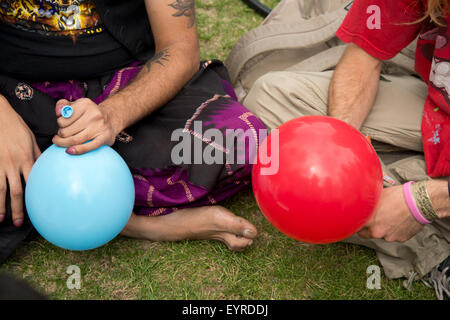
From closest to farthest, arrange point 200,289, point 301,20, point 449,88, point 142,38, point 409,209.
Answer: point 409,209 < point 449,88 < point 200,289 < point 142,38 < point 301,20

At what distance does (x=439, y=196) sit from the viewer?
56.2 inches

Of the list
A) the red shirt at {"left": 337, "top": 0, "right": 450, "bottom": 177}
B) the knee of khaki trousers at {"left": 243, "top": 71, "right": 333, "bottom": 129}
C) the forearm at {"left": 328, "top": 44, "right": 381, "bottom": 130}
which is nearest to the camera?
the red shirt at {"left": 337, "top": 0, "right": 450, "bottom": 177}

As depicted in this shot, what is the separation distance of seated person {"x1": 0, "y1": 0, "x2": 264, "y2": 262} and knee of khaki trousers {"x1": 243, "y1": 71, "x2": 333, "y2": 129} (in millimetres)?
174

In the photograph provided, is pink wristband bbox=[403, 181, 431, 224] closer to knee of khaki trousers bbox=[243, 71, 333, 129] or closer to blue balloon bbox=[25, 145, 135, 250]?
knee of khaki trousers bbox=[243, 71, 333, 129]

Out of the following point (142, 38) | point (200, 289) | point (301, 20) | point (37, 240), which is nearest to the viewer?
point (200, 289)

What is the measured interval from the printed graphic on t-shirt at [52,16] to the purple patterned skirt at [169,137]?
0.77 feet

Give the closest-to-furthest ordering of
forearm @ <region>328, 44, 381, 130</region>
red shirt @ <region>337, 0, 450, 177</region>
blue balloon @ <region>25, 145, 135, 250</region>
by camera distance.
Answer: blue balloon @ <region>25, 145, 135, 250</region> < red shirt @ <region>337, 0, 450, 177</region> < forearm @ <region>328, 44, 381, 130</region>

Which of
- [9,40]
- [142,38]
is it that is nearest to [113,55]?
[142,38]

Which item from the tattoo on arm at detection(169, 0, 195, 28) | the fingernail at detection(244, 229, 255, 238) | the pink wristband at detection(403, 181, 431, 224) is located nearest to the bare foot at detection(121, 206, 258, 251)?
the fingernail at detection(244, 229, 255, 238)

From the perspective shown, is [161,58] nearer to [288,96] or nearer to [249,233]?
[288,96]

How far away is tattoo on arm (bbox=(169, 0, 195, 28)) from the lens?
6.10 feet

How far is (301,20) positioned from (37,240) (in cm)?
171

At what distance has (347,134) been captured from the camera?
1302 mm
